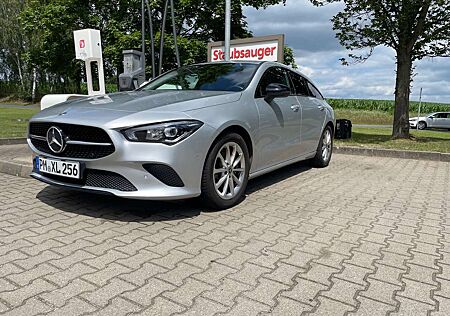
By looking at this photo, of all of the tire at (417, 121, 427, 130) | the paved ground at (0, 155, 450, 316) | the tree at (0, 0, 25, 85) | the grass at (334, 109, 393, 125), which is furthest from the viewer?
the tree at (0, 0, 25, 85)

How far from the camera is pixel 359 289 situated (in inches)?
89.3

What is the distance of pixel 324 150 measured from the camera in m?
6.30

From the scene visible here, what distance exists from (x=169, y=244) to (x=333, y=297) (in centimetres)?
127

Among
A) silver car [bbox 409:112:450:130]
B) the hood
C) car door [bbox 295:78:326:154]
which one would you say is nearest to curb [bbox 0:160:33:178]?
the hood

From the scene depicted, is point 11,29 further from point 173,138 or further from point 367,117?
point 173,138

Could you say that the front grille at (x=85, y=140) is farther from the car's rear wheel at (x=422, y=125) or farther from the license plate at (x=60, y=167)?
the car's rear wheel at (x=422, y=125)

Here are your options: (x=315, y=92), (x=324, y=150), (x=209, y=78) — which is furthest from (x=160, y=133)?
(x=324, y=150)

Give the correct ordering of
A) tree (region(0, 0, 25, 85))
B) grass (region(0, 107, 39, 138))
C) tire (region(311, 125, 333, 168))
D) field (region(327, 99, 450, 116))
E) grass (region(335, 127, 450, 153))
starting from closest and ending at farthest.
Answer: tire (region(311, 125, 333, 168)) < grass (region(0, 107, 39, 138)) < grass (region(335, 127, 450, 153)) < tree (region(0, 0, 25, 85)) < field (region(327, 99, 450, 116))

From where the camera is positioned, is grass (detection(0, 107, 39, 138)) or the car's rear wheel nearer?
grass (detection(0, 107, 39, 138))

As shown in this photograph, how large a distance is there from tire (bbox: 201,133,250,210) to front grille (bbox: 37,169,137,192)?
71 cm

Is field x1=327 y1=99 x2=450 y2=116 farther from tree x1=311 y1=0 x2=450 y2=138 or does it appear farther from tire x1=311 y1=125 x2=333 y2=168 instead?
tire x1=311 y1=125 x2=333 y2=168

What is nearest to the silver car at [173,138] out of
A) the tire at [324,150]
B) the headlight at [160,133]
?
the headlight at [160,133]

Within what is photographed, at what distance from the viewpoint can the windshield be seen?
13.8 ft

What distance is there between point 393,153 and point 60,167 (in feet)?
23.0
